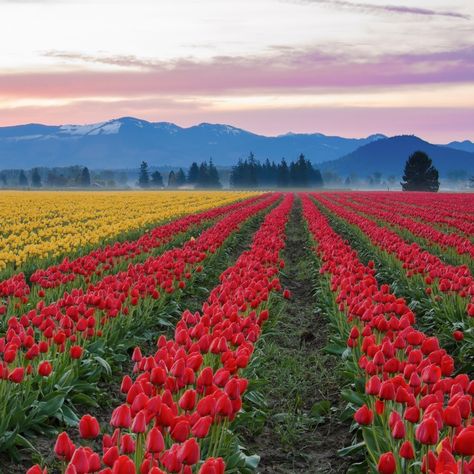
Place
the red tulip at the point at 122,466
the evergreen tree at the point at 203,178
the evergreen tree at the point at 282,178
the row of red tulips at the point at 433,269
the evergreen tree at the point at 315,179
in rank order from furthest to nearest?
1. the evergreen tree at the point at 315,179
2. the evergreen tree at the point at 203,178
3. the evergreen tree at the point at 282,178
4. the row of red tulips at the point at 433,269
5. the red tulip at the point at 122,466

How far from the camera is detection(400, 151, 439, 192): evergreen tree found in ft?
329

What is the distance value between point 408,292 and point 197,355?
7.98m

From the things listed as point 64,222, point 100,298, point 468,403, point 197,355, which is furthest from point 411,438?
point 64,222

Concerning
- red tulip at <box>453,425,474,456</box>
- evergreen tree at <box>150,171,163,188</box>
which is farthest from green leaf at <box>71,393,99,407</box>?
evergreen tree at <box>150,171,163,188</box>

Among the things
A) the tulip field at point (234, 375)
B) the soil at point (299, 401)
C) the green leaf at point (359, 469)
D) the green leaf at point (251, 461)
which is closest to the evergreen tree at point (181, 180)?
the tulip field at point (234, 375)

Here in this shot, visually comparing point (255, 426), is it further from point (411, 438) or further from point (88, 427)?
point (88, 427)

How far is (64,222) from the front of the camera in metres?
29.3

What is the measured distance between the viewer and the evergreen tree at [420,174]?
10031cm

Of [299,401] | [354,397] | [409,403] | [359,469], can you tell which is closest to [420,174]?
[299,401]

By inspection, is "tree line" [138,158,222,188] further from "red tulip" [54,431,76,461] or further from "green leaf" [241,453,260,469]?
"red tulip" [54,431,76,461]

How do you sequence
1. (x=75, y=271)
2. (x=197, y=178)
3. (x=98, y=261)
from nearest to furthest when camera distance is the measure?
(x=75, y=271) < (x=98, y=261) < (x=197, y=178)

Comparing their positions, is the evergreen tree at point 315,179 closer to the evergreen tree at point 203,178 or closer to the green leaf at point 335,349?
the evergreen tree at point 203,178

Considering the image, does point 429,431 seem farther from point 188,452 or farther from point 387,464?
point 188,452

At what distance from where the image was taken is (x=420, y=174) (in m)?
101
